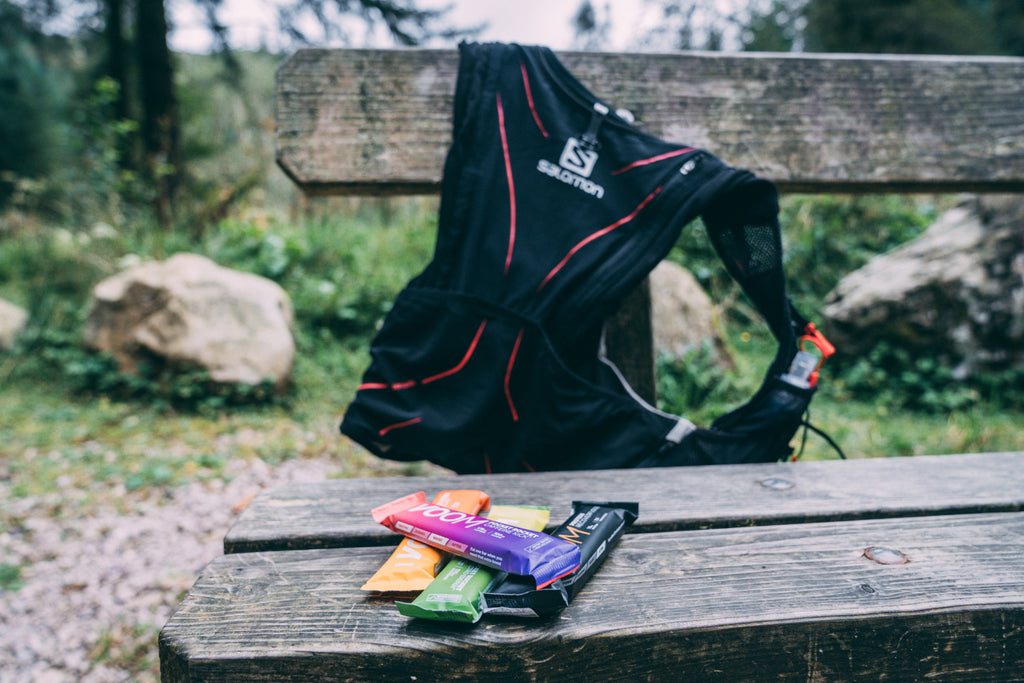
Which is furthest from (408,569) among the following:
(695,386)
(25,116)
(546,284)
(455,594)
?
(25,116)

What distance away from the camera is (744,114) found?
128 cm

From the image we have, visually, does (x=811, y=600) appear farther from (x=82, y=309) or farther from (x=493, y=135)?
(x=82, y=309)

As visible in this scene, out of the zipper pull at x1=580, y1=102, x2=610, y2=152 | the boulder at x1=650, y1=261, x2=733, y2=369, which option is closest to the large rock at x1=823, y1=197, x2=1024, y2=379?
the boulder at x1=650, y1=261, x2=733, y2=369

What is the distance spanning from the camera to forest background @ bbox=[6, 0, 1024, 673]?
252 cm

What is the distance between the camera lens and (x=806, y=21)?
12.8 metres

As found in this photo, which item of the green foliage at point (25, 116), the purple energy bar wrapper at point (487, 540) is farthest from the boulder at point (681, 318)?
the green foliage at point (25, 116)

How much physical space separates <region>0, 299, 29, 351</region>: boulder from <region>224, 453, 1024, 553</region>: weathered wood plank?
396 centimetres

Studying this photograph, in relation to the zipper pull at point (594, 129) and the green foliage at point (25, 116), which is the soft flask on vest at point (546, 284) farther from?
the green foliage at point (25, 116)

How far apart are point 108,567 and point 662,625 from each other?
79.0 inches

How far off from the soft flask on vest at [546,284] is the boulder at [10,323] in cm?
386

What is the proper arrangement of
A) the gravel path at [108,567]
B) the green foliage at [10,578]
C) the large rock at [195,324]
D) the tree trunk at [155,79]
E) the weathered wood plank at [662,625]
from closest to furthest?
the weathered wood plank at [662,625] < the gravel path at [108,567] < the green foliage at [10,578] < the large rock at [195,324] < the tree trunk at [155,79]

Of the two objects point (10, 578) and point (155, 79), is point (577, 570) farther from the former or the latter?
point (155, 79)

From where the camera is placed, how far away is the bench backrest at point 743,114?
3.99ft

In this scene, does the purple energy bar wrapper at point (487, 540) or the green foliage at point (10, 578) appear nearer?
the purple energy bar wrapper at point (487, 540)
